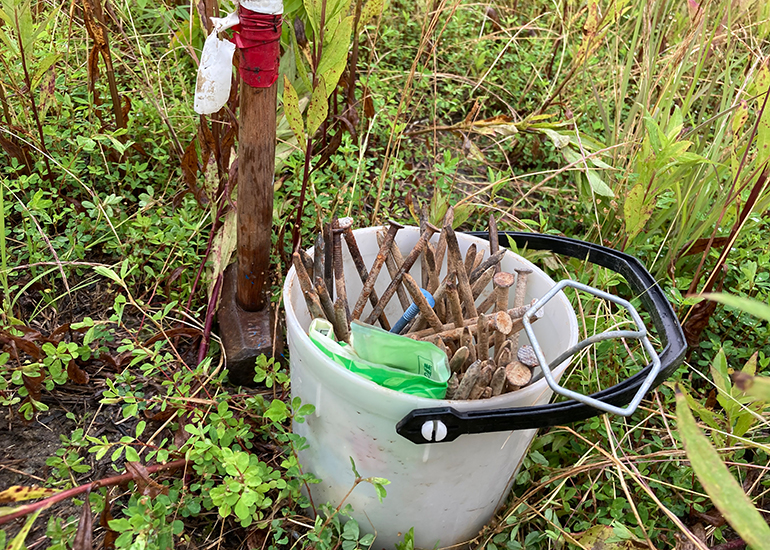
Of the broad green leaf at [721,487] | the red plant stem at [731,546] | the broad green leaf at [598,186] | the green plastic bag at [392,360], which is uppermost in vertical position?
the broad green leaf at [721,487]

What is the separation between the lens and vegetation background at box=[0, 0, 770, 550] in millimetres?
1018

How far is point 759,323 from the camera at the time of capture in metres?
1.40

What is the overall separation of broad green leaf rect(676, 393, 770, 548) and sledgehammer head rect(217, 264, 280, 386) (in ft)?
3.16

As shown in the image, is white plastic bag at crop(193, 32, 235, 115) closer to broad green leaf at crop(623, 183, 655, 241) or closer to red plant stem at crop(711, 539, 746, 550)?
broad green leaf at crop(623, 183, 655, 241)

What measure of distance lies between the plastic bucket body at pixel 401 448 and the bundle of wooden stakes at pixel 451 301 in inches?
1.6

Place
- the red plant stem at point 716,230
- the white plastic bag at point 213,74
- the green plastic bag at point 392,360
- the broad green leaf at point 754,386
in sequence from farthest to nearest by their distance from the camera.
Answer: the red plant stem at point 716,230 < the white plastic bag at point 213,74 < the green plastic bag at point 392,360 < the broad green leaf at point 754,386

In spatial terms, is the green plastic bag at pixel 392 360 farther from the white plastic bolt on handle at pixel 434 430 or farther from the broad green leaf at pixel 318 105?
the broad green leaf at pixel 318 105

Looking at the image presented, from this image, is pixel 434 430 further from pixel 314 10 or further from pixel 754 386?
pixel 314 10

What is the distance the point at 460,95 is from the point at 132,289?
58.5 inches

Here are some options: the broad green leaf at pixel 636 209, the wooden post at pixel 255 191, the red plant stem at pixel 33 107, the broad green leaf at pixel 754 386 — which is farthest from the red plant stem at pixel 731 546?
the red plant stem at pixel 33 107

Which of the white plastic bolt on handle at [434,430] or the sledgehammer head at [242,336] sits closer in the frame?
the white plastic bolt on handle at [434,430]

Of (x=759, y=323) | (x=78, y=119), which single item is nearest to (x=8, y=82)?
(x=78, y=119)

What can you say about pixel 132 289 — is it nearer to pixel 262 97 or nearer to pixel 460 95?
pixel 262 97

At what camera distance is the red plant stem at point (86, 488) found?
67 cm
